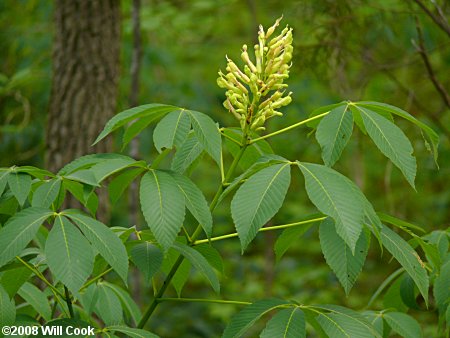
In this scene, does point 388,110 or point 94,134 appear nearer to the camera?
point 388,110

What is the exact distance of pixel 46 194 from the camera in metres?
1.69

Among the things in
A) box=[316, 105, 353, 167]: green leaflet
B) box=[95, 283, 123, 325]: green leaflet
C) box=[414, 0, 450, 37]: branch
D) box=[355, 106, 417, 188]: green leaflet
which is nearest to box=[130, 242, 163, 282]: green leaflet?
box=[95, 283, 123, 325]: green leaflet

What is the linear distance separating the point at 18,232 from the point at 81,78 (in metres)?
2.32

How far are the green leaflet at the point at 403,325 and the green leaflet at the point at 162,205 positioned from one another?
31.8 inches

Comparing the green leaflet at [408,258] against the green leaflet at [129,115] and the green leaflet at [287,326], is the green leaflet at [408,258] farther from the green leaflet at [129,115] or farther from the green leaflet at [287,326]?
the green leaflet at [129,115]

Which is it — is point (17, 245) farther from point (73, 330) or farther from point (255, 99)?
point (255, 99)

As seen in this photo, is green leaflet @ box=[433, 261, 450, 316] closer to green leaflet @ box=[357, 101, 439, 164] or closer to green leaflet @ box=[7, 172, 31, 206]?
green leaflet @ box=[357, 101, 439, 164]

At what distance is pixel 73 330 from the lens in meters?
1.63

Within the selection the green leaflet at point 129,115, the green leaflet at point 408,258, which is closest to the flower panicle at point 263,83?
the green leaflet at point 129,115

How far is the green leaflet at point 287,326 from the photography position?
162 cm

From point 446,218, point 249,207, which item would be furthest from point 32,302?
point 446,218

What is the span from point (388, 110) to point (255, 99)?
1.11ft

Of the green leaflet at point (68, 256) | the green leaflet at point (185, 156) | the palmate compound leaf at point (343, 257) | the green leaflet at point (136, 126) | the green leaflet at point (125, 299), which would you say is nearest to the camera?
the green leaflet at point (68, 256)

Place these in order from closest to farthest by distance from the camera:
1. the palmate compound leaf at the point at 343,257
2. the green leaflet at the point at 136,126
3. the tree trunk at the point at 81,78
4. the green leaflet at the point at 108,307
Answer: the palmate compound leaf at the point at 343,257
the green leaflet at the point at 136,126
the green leaflet at the point at 108,307
the tree trunk at the point at 81,78
